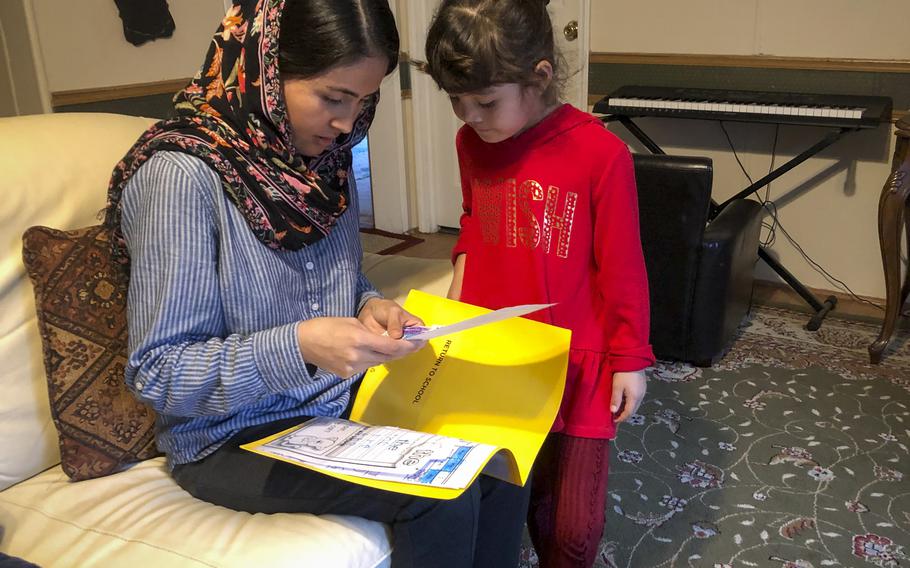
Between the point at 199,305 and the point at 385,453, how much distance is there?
0.34 meters

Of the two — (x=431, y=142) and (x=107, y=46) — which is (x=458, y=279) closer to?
(x=107, y=46)

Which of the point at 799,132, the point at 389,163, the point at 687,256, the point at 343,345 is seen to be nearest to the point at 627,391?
the point at 343,345

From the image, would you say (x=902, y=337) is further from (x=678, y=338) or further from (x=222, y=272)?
(x=222, y=272)

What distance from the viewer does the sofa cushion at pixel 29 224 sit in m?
1.26

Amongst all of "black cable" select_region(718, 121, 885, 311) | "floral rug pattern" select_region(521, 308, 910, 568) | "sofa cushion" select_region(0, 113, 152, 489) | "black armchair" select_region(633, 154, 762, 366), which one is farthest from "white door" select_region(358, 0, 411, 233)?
"sofa cushion" select_region(0, 113, 152, 489)

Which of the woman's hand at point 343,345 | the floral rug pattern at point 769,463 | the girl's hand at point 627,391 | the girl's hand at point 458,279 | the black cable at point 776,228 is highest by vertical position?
the woman's hand at point 343,345

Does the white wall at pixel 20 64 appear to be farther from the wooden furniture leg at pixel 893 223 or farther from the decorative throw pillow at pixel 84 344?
the wooden furniture leg at pixel 893 223

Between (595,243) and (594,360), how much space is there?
0.67ft

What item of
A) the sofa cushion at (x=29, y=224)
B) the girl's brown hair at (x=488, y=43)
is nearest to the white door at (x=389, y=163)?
the sofa cushion at (x=29, y=224)

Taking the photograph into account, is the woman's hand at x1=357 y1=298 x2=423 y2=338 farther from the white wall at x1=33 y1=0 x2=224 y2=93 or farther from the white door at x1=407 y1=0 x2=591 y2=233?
the white door at x1=407 y1=0 x2=591 y2=233

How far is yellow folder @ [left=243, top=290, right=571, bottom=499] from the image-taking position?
1212 mm

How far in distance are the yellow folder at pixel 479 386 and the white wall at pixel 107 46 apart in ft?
6.39

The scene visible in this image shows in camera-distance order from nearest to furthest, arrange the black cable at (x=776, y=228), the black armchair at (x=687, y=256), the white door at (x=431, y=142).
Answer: the black armchair at (x=687, y=256) < the black cable at (x=776, y=228) < the white door at (x=431, y=142)

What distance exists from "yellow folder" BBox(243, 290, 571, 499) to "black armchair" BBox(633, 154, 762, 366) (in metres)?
1.32
